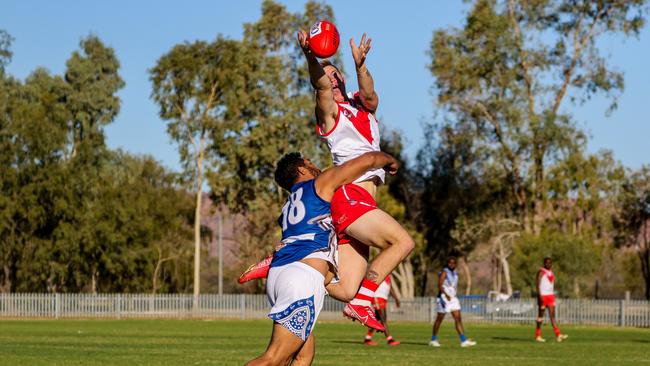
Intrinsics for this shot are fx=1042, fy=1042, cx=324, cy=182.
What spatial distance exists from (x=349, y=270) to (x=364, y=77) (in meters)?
2.05

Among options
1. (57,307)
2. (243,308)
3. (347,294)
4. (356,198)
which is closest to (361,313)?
(347,294)

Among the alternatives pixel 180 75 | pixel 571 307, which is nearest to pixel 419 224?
pixel 180 75

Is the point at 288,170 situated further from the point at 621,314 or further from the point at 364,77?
the point at 621,314

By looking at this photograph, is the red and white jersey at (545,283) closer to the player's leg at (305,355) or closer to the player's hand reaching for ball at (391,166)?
the player's hand reaching for ball at (391,166)

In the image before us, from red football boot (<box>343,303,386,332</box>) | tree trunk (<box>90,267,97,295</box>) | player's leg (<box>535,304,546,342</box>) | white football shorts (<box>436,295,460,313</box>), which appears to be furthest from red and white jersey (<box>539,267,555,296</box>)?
tree trunk (<box>90,267,97,295</box>)

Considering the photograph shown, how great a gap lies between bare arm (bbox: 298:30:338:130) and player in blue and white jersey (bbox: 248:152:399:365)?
4.24ft

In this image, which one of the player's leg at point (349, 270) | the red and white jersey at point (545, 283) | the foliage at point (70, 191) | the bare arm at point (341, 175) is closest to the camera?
the bare arm at point (341, 175)

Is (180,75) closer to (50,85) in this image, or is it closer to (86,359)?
(50,85)

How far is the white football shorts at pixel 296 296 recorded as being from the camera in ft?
28.6

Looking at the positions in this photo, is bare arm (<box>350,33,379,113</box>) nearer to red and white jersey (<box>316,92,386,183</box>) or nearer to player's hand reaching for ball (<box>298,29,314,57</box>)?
red and white jersey (<box>316,92,386,183</box>)

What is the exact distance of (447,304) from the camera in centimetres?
2759

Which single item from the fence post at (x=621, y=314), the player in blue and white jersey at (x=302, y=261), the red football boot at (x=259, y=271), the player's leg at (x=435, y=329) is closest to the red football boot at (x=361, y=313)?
the player in blue and white jersey at (x=302, y=261)

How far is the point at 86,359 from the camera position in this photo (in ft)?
61.9

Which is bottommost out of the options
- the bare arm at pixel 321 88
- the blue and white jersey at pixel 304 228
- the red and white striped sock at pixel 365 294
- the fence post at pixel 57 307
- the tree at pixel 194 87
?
the fence post at pixel 57 307
